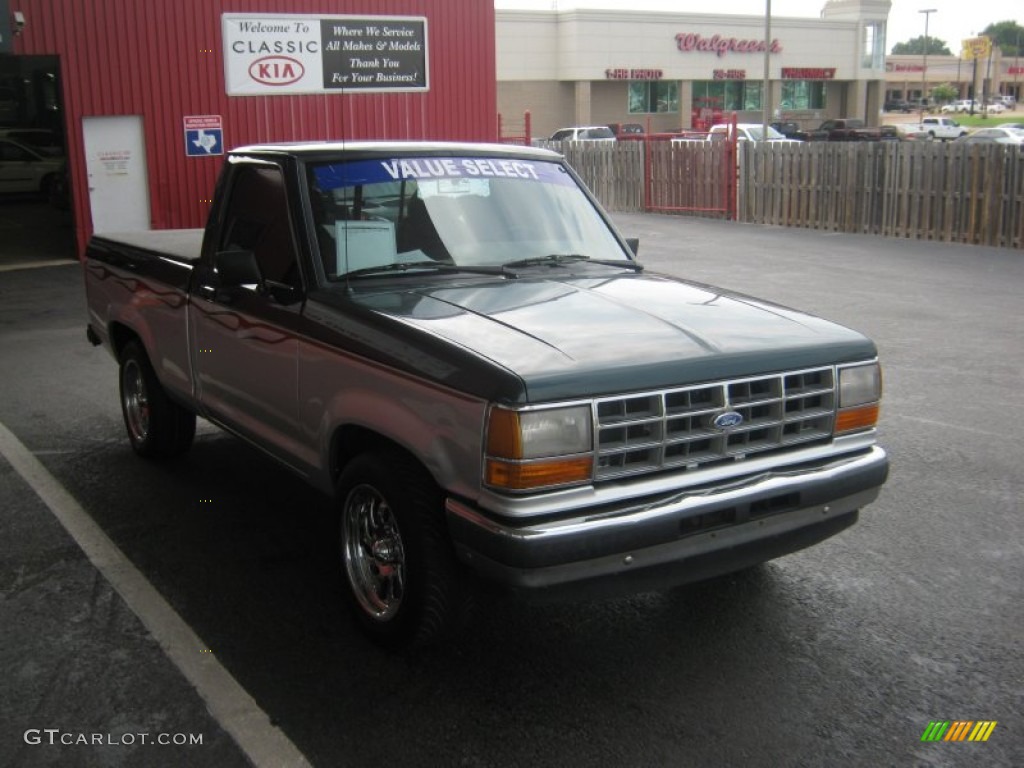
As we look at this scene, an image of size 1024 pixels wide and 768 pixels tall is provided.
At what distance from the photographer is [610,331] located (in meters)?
4.00

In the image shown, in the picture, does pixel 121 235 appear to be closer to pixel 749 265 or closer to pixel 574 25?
pixel 749 265

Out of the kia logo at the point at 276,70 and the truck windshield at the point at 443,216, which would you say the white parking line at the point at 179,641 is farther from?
the kia logo at the point at 276,70

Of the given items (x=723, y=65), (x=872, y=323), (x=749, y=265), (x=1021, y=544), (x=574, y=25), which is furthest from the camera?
(x=723, y=65)

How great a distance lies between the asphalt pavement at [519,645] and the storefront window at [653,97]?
51949 mm

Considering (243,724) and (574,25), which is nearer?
(243,724)

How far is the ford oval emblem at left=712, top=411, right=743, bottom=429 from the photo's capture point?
12.5 feet

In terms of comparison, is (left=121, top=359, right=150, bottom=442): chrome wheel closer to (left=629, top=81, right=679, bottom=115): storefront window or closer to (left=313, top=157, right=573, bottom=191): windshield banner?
(left=313, top=157, right=573, bottom=191): windshield banner

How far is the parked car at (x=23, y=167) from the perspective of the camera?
27.0m

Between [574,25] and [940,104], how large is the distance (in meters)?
68.8

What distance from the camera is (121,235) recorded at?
7.23m

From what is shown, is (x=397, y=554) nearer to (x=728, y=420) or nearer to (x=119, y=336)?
(x=728, y=420)

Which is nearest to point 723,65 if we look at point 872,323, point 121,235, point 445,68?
point 445,68

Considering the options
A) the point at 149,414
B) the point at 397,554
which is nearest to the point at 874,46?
the point at 149,414

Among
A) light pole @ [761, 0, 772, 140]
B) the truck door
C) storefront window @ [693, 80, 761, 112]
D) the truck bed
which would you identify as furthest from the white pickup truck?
the truck door
